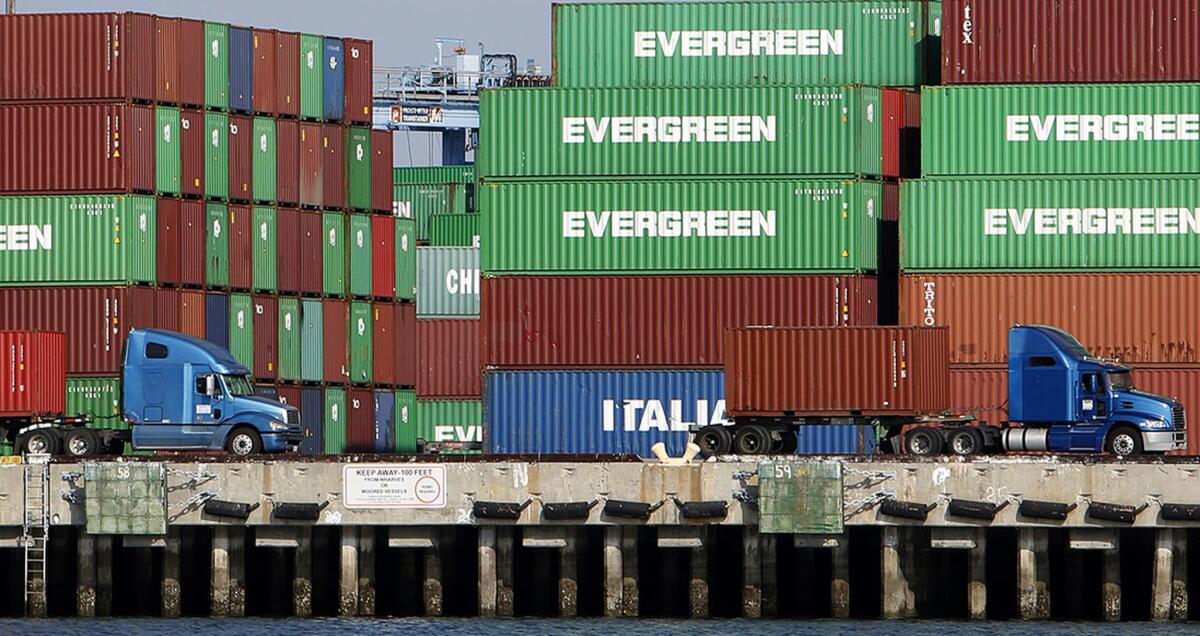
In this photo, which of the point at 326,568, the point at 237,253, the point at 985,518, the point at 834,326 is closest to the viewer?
the point at 985,518

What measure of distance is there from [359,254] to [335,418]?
4790 millimetres

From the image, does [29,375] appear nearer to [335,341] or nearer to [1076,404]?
[335,341]

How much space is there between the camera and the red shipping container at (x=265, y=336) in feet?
198

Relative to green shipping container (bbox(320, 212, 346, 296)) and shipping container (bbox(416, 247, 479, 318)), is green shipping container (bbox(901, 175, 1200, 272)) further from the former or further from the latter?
shipping container (bbox(416, 247, 479, 318))

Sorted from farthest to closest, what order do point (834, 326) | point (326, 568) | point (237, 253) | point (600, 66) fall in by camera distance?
point (237, 253)
point (600, 66)
point (834, 326)
point (326, 568)

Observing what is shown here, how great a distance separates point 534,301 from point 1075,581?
1603 centimetres

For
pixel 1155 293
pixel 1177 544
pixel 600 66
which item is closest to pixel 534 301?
pixel 600 66

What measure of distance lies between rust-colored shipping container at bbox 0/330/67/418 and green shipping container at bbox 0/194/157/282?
6119 mm

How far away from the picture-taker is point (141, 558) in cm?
4472

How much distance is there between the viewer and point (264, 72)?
203 ft

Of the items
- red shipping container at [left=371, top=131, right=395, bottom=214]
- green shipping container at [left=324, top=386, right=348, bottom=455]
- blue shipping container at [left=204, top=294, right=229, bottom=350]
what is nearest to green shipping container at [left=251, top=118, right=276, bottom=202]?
blue shipping container at [left=204, top=294, right=229, bottom=350]

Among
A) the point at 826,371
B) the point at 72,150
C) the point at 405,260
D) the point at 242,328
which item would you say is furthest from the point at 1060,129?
the point at 72,150

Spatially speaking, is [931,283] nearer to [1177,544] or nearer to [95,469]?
[1177,544]

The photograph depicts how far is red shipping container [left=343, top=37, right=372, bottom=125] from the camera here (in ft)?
212
